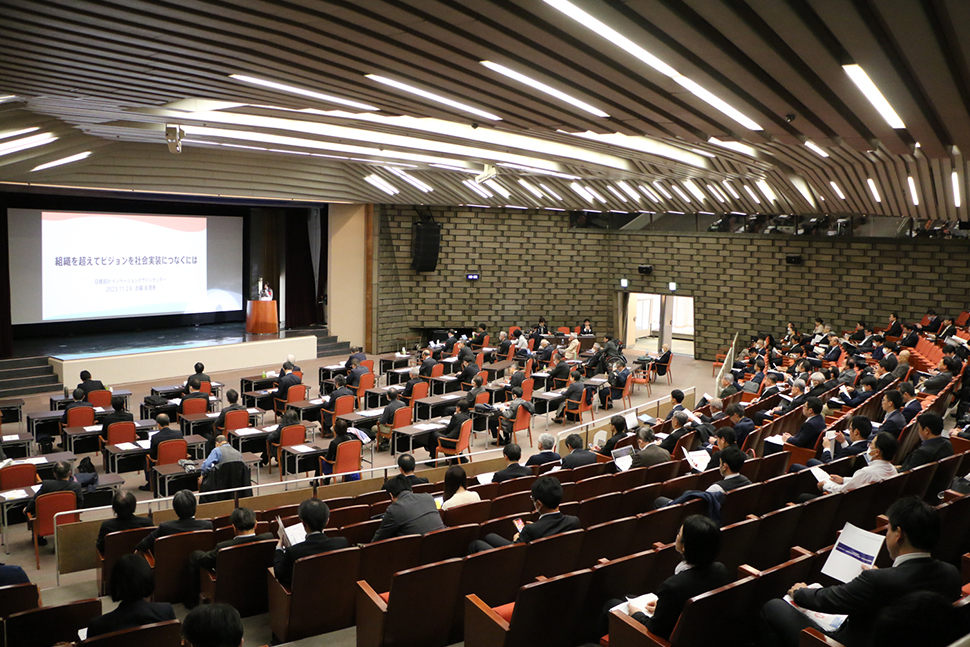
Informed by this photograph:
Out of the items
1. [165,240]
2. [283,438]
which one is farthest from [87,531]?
[165,240]

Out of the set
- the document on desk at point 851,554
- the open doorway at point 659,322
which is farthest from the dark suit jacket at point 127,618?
the open doorway at point 659,322

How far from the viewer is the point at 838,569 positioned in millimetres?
3768

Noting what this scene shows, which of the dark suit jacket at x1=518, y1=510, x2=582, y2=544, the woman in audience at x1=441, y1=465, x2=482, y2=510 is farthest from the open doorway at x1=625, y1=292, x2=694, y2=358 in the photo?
the dark suit jacket at x1=518, y1=510, x2=582, y2=544

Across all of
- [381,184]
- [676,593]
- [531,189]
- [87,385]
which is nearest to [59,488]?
[87,385]

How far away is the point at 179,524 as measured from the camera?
17.9ft

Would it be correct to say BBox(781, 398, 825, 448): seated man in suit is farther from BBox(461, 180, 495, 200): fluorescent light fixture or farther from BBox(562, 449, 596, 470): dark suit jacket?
BBox(461, 180, 495, 200): fluorescent light fixture

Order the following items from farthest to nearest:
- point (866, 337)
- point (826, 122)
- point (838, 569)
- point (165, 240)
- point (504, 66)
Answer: point (165, 240) < point (866, 337) < point (826, 122) < point (504, 66) < point (838, 569)

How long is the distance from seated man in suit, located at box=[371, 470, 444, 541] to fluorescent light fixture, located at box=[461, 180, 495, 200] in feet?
45.1

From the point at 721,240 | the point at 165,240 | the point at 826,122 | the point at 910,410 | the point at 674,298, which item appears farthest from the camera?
the point at 674,298

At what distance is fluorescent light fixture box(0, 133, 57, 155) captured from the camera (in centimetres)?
1044

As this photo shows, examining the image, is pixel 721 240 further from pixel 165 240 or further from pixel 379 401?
pixel 165 240

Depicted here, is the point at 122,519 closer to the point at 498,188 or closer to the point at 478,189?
the point at 498,188

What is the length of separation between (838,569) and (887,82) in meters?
3.05

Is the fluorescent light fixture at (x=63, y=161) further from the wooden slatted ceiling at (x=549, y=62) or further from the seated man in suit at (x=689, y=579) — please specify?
the seated man in suit at (x=689, y=579)
